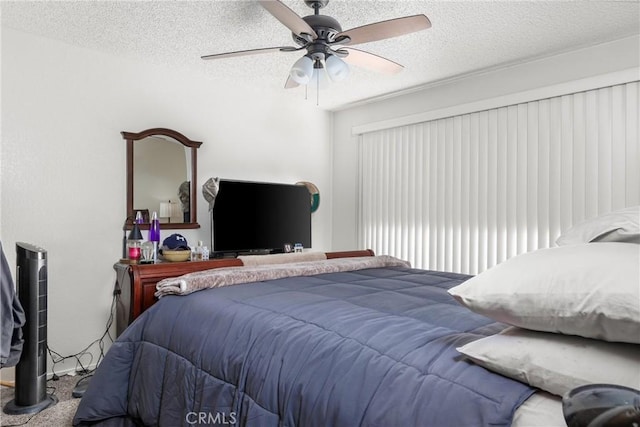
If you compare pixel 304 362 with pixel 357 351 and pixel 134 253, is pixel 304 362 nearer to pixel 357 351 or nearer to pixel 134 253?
pixel 357 351

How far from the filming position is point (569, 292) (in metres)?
0.95

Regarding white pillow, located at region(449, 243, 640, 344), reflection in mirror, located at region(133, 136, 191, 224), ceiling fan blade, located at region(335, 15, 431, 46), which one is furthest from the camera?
reflection in mirror, located at region(133, 136, 191, 224)

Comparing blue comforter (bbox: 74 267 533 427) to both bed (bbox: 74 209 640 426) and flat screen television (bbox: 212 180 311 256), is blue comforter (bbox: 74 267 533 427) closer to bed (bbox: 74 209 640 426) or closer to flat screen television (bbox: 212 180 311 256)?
bed (bbox: 74 209 640 426)

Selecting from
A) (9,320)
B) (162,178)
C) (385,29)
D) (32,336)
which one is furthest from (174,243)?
(385,29)

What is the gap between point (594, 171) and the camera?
3145mm

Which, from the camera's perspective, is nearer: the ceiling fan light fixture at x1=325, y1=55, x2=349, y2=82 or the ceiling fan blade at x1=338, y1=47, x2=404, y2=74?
the ceiling fan light fixture at x1=325, y1=55, x2=349, y2=82

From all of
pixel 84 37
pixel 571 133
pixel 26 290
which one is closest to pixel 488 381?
pixel 26 290

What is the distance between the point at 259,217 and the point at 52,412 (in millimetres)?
2147

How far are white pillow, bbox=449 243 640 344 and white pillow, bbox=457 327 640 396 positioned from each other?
0.11 feet

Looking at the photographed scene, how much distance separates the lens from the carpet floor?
230 centimetres

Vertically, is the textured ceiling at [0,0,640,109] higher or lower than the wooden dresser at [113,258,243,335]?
higher

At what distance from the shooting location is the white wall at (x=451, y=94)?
10.2 ft

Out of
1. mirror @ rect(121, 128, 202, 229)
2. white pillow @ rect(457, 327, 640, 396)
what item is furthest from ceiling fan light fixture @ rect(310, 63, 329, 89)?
white pillow @ rect(457, 327, 640, 396)

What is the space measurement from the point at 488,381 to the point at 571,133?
2925mm
